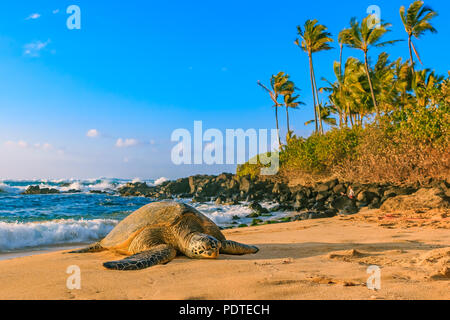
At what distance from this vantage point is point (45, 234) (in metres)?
8.88

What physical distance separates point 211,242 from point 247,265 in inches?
29.0

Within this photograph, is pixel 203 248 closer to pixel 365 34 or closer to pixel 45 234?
pixel 45 234

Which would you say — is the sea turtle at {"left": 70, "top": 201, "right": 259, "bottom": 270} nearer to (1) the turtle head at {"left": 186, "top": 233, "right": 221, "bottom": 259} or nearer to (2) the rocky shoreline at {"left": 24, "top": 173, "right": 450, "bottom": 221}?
(1) the turtle head at {"left": 186, "top": 233, "right": 221, "bottom": 259}

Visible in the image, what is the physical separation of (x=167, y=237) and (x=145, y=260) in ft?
3.63

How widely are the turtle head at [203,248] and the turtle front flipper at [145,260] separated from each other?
0.28m

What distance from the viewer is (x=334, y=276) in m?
3.05

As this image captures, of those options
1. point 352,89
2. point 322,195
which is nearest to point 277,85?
point 352,89

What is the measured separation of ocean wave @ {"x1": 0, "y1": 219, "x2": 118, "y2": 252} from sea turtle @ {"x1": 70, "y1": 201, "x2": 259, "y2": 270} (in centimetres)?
368

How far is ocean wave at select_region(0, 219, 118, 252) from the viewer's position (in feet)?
26.7

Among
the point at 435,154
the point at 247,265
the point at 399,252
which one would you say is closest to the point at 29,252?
the point at 247,265

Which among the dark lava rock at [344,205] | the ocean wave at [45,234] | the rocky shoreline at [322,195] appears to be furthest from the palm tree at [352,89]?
the ocean wave at [45,234]

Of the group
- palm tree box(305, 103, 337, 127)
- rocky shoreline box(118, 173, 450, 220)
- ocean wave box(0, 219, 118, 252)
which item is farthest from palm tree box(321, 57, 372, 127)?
ocean wave box(0, 219, 118, 252)

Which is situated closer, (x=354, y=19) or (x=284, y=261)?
(x=284, y=261)
